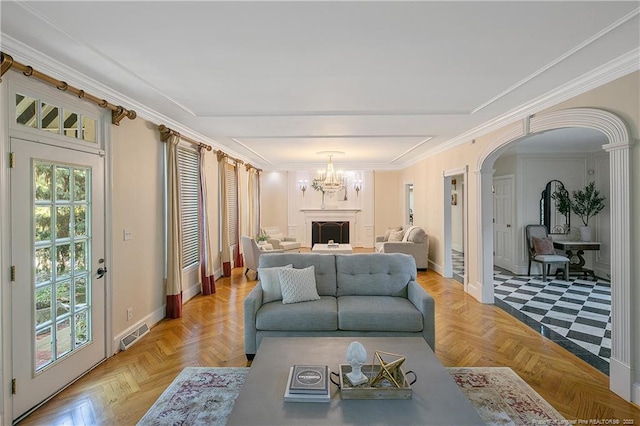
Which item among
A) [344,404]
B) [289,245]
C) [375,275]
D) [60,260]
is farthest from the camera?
[289,245]

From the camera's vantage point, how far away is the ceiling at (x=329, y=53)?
1.92 meters

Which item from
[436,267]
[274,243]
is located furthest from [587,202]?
[274,243]

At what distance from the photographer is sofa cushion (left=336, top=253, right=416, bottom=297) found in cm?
358

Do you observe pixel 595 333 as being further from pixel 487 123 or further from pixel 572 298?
pixel 487 123

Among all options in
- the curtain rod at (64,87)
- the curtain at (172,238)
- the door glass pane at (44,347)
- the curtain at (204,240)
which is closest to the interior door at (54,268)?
the door glass pane at (44,347)

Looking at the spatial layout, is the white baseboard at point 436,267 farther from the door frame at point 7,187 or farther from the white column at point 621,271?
the door frame at point 7,187

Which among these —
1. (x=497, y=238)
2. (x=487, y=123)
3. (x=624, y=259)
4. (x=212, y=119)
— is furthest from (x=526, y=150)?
(x=212, y=119)

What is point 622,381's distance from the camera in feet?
8.37

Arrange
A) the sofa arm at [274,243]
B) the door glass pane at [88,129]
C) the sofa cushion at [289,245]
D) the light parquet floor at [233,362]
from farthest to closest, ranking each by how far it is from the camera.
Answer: the sofa cushion at [289,245], the sofa arm at [274,243], the door glass pane at [88,129], the light parquet floor at [233,362]

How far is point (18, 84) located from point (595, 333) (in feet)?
19.3

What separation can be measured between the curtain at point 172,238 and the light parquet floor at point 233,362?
0.22 metres

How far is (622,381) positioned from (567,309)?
224 cm

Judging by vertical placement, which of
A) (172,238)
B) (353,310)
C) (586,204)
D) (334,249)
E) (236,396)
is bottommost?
(236,396)

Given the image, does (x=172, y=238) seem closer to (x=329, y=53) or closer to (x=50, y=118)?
(x=50, y=118)
